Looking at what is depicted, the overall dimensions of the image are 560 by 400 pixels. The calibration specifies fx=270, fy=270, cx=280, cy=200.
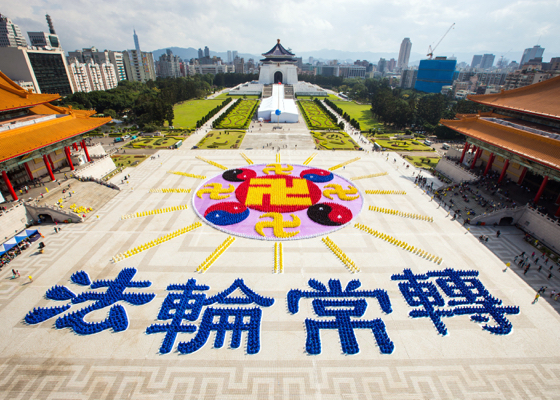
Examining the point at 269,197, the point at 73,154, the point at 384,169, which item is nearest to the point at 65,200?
the point at 73,154

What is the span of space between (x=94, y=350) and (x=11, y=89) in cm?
4147

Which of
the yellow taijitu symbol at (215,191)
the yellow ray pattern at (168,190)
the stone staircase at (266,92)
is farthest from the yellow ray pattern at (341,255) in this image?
the stone staircase at (266,92)

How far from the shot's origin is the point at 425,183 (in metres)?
46.9

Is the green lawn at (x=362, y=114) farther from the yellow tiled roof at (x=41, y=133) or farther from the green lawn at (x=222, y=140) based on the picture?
A: the yellow tiled roof at (x=41, y=133)

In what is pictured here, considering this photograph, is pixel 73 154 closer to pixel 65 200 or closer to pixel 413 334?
pixel 65 200

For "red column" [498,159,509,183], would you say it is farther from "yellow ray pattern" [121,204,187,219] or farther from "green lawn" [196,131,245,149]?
"green lawn" [196,131,245,149]

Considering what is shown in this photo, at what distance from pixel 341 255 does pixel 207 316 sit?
15032mm

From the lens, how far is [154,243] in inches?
1233

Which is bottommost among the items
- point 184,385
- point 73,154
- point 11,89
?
point 184,385

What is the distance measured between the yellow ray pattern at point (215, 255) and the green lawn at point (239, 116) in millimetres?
57356

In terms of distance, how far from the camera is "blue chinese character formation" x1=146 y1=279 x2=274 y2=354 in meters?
20.7

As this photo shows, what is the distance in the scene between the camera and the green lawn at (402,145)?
66044 millimetres

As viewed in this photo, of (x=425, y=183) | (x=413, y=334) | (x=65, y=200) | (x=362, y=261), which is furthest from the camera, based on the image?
(x=425, y=183)

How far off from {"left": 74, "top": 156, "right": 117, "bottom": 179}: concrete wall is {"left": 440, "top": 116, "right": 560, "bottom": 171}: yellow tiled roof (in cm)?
6346
